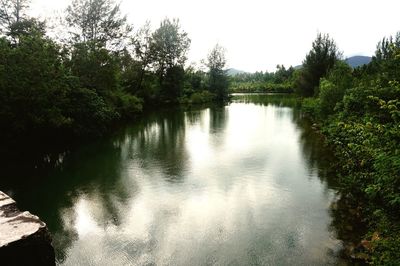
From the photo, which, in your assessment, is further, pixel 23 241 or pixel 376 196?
pixel 376 196

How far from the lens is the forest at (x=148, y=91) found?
5395 mm

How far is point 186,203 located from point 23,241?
435 cm

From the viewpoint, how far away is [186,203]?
28.5 feet

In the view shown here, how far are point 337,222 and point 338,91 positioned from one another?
1144 centimetres

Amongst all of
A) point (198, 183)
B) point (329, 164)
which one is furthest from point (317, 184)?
point (198, 183)

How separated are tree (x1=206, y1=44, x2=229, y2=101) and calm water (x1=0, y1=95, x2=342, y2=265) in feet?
120

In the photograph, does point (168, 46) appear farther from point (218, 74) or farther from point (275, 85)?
point (275, 85)

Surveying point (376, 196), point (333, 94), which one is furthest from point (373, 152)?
point (333, 94)

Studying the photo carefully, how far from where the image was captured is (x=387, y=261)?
445 cm

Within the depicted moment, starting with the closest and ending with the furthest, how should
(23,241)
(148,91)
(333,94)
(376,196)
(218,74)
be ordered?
(23,241) → (376,196) → (333,94) → (148,91) → (218,74)

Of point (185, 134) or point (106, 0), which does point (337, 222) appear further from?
point (106, 0)

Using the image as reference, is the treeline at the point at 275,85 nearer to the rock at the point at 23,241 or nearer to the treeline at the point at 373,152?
the treeline at the point at 373,152

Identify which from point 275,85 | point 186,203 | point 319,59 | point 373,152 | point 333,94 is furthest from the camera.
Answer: point 275,85

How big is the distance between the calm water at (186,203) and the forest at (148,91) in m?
1.35
